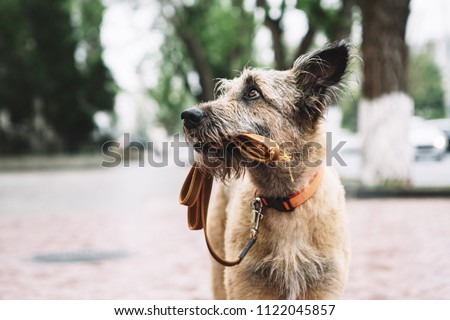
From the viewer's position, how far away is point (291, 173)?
4102 millimetres

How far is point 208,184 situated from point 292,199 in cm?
62

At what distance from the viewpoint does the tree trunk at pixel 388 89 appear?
15320 millimetres

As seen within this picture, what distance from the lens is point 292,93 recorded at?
4297 mm

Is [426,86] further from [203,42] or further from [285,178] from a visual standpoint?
[285,178]

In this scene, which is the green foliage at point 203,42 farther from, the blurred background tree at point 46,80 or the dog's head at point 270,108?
the dog's head at point 270,108

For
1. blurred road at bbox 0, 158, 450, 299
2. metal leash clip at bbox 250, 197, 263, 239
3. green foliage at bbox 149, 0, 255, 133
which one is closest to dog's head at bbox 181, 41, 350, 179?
metal leash clip at bbox 250, 197, 263, 239

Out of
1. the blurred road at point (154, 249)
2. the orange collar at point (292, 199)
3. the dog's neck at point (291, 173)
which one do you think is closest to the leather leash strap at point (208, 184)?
the dog's neck at point (291, 173)

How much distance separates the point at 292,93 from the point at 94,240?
22.8 ft

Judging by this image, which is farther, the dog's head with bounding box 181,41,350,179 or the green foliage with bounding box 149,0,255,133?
the green foliage with bounding box 149,0,255,133

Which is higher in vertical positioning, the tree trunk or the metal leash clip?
the tree trunk

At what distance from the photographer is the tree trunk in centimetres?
1532

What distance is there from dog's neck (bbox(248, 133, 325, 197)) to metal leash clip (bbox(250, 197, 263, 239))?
3.8 inches

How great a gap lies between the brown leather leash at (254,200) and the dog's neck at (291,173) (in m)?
0.06

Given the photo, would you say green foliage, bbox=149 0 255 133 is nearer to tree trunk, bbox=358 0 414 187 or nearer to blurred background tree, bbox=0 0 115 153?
blurred background tree, bbox=0 0 115 153
